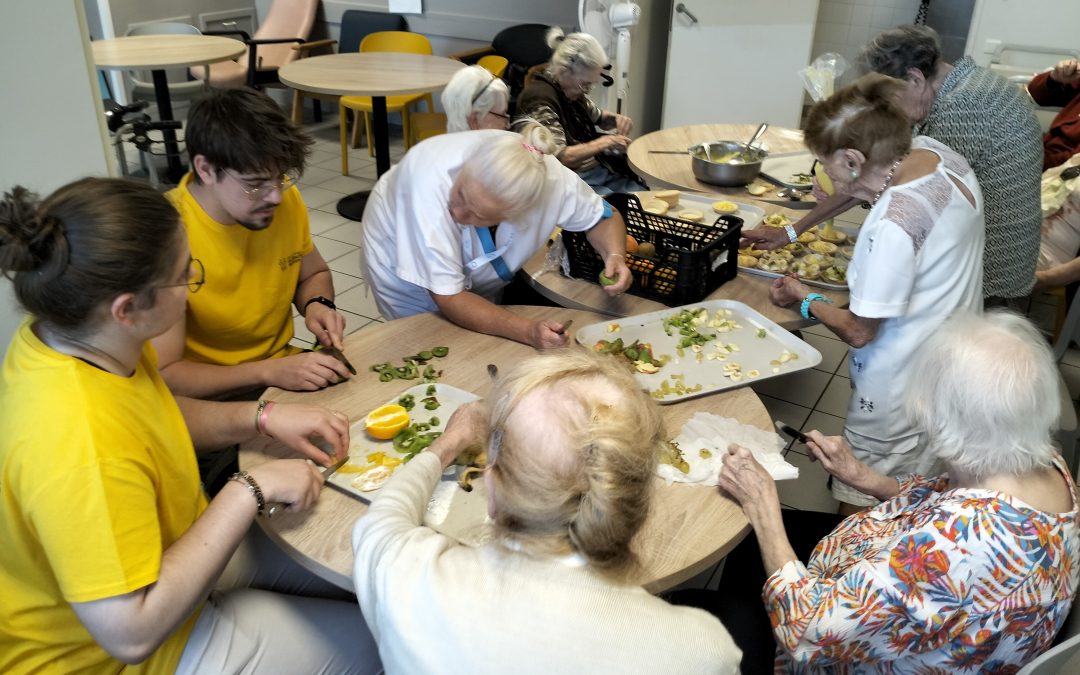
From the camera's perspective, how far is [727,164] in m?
3.28

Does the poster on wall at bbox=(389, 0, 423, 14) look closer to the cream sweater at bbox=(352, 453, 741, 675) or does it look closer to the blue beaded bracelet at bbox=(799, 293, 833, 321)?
the blue beaded bracelet at bbox=(799, 293, 833, 321)

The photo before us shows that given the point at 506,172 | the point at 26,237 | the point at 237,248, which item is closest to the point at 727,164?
the point at 506,172

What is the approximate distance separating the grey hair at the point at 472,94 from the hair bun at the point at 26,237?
2279 mm

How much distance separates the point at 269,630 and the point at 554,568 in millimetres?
822

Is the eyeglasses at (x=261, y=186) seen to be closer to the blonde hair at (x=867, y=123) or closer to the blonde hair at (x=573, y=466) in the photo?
the blonde hair at (x=573, y=466)

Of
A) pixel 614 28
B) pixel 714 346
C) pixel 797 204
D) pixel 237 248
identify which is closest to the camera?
pixel 237 248

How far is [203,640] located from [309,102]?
280 inches

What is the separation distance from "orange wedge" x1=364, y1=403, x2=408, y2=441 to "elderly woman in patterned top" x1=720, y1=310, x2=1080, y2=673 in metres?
0.83

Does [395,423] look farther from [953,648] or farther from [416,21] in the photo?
[416,21]

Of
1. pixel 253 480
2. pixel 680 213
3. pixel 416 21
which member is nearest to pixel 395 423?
pixel 253 480

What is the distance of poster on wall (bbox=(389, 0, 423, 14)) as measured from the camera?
686 cm

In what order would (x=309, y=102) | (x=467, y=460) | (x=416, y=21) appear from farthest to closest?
(x=309, y=102) → (x=416, y=21) → (x=467, y=460)

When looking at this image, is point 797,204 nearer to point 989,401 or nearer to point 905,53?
point 905,53

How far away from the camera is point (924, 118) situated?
282 cm
